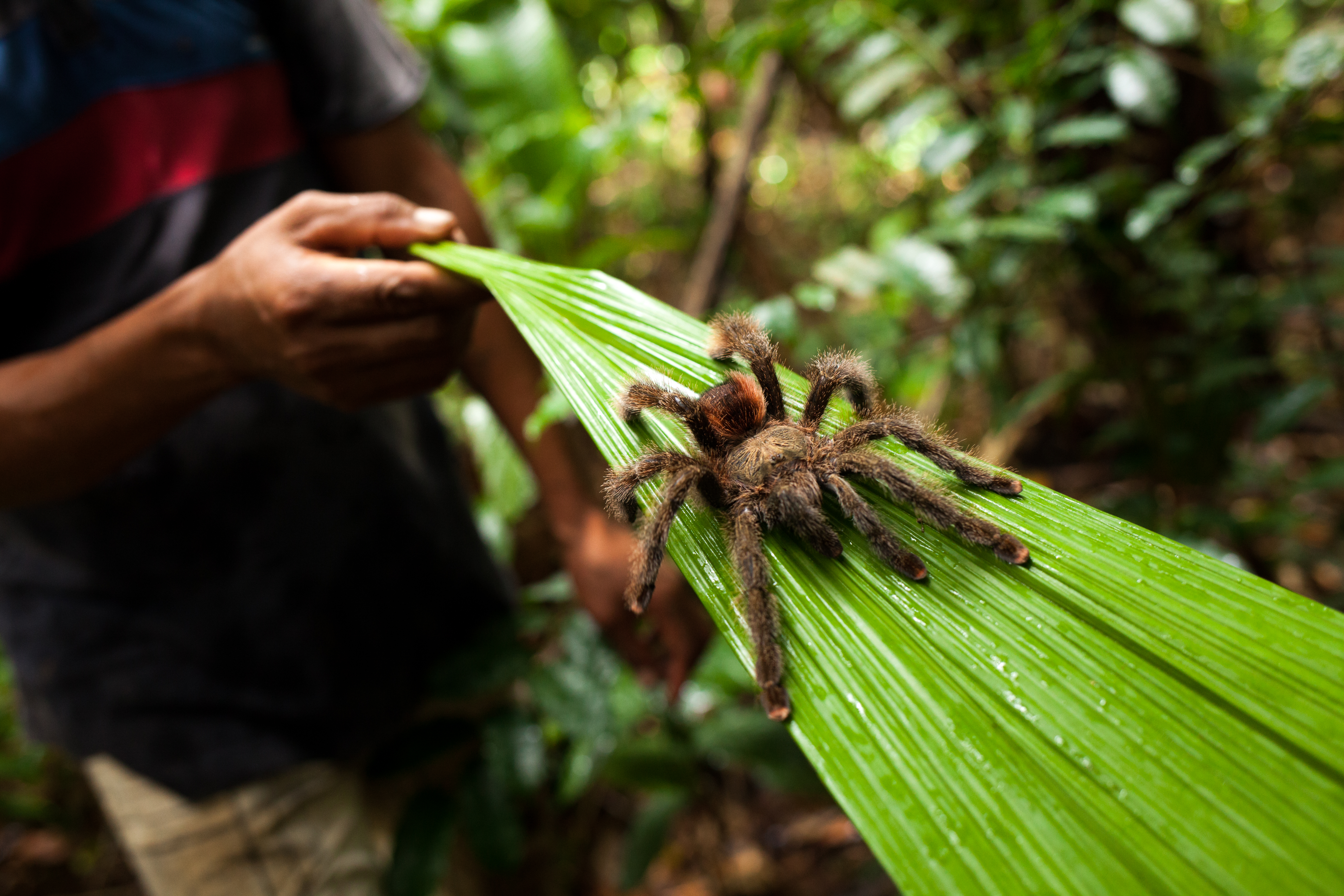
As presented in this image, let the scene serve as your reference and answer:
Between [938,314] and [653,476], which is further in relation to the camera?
[938,314]

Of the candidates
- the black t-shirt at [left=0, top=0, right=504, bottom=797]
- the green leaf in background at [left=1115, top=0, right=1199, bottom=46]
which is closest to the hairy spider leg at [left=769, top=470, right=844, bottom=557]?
the black t-shirt at [left=0, top=0, right=504, bottom=797]

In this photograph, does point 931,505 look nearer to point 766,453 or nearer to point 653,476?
point 766,453

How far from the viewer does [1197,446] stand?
2.14 m

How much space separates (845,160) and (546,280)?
628cm

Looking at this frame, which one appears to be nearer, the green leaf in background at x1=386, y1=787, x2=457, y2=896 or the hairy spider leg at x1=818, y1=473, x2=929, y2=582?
the hairy spider leg at x1=818, y1=473, x2=929, y2=582

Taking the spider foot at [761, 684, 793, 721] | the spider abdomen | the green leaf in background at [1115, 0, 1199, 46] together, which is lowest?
the spider foot at [761, 684, 793, 721]

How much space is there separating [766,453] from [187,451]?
1394 mm

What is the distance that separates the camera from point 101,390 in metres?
1.32

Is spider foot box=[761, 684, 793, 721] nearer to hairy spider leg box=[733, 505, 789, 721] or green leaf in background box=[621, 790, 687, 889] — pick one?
hairy spider leg box=[733, 505, 789, 721]

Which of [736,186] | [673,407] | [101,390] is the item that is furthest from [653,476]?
[736,186]

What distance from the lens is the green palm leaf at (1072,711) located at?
2.09 feet

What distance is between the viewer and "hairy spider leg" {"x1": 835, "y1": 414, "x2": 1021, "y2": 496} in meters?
0.96

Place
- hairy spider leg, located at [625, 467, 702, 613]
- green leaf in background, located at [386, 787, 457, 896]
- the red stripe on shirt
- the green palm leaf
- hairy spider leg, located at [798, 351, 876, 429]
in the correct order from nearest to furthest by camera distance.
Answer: the green palm leaf, hairy spider leg, located at [625, 467, 702, 613], hairy spider leg, located at [798, 351, 876, 429], the red stripe on shirt, green leaf in background, located at [386, 787, 457, 896]

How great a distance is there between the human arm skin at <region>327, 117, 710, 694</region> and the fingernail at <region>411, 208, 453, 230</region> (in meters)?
0.50
